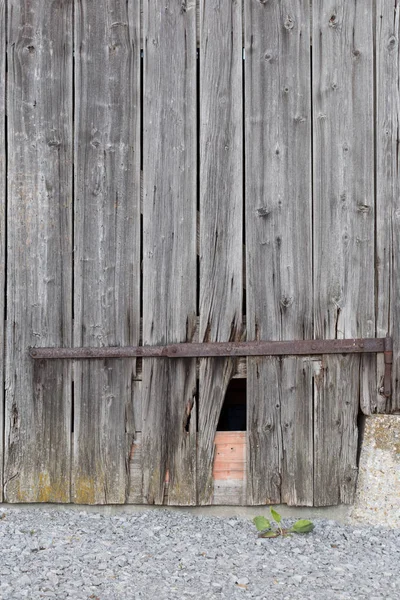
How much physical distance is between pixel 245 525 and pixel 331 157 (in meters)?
1.91

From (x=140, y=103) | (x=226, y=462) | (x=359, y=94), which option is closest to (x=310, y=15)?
(x=359, y=94)

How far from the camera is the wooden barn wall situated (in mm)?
3639

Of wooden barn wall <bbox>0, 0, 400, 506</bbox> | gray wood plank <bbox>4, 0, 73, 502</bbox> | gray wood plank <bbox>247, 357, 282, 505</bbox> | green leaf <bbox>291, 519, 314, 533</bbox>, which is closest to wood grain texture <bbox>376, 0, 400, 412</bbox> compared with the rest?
wooden barn wall <bbox>0, 0, 400, 506</bbox>

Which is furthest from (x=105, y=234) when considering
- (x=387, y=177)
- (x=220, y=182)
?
(x=387, y=177)

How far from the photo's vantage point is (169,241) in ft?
12.3

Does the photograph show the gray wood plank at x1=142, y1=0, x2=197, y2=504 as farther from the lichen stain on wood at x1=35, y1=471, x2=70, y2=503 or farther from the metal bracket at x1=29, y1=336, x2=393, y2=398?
the lichen stain on wood at x1=35, y1=471, x2=70, y2=503

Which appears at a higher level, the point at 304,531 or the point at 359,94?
the point at 359,94

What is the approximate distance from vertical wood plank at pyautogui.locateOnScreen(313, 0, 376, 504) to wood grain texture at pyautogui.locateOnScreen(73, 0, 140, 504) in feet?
3.14

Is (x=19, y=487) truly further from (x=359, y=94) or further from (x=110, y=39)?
(x=359, y=94)

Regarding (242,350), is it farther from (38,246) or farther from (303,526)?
(38,246)

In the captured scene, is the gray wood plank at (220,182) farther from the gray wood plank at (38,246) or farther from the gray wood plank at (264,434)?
the gray wood plank at (38,246)

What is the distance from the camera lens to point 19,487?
381cm

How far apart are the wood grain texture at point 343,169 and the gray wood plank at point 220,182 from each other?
1.32ft

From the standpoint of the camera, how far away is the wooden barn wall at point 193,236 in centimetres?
364
